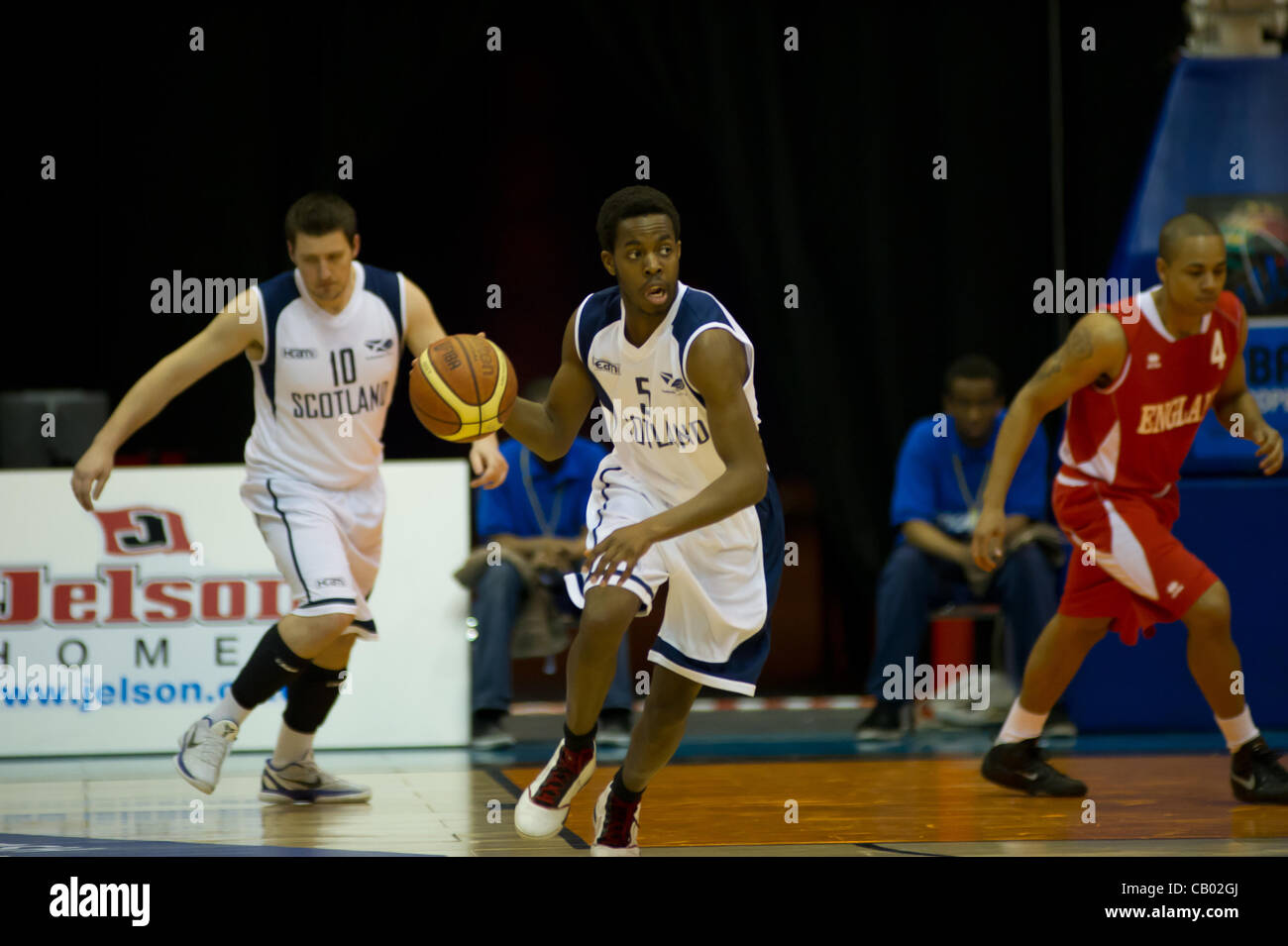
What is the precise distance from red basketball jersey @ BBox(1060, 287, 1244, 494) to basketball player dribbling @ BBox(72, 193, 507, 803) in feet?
6.37

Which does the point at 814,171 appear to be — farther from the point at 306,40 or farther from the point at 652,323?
the point at 652,323

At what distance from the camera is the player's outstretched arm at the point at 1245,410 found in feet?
16.3

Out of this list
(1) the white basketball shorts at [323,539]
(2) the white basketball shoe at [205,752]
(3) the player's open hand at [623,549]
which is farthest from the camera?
(1) the white basketball shorts at [323,539]

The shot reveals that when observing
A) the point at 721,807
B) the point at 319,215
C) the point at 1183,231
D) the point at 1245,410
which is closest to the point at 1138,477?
the point at 1245,410

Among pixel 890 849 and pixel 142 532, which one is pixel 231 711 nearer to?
pixel 142 532

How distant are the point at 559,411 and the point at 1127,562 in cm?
188

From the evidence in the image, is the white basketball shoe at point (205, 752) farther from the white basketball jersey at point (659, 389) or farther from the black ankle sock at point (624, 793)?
the white basketball jersey at point (659, 389)

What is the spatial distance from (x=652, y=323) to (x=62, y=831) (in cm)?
219

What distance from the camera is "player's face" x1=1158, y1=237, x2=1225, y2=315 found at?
4.78 meters

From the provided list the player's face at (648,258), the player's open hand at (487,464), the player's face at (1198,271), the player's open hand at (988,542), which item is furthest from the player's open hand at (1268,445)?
the player's open hand at (487,464)

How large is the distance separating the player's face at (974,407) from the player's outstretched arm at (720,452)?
299 cm

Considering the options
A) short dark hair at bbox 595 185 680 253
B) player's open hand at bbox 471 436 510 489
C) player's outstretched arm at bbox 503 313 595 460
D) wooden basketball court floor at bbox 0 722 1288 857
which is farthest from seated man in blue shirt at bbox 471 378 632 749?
short dark hair at bbox 595 185 680 253

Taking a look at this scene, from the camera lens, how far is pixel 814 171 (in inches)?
320

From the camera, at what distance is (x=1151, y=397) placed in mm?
4887
